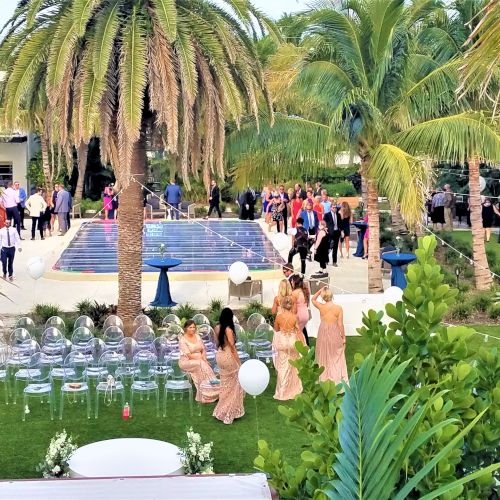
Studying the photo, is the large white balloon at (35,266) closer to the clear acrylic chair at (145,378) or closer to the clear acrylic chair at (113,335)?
the clear acrylic chair at (113,335)

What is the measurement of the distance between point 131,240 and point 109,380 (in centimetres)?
424

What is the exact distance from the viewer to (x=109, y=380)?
10.7 metres

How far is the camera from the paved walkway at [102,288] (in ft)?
58.6

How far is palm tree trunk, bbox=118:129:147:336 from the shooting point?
47.0 ft

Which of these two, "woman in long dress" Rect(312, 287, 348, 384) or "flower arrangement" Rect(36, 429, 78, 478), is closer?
"flower arrangement" Rect(36, 429, 78, 478)

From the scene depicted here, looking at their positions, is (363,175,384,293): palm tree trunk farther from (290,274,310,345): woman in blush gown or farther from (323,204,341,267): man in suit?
(290,274,310,345): woman in blush gown

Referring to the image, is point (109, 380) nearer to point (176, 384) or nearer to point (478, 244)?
point (176, 384)

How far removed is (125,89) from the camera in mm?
12836

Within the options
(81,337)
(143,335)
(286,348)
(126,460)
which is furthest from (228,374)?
(81,337)

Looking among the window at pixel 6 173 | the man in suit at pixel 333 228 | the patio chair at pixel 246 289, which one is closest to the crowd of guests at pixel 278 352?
the patio chair at pixel 246 289

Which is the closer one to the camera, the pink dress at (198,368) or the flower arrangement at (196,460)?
the flower arrangement at (196,460)

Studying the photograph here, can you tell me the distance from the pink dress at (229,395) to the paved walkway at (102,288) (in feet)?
21.9

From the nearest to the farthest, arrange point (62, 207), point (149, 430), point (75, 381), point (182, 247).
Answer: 1. point (149, 430)
2. point (75, 381)
3. point (182, 247)
4. point (62, 207)

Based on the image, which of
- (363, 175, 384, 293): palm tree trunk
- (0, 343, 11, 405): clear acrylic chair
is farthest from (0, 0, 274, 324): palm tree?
(363, 175, 384, 293): palm tree trunk
